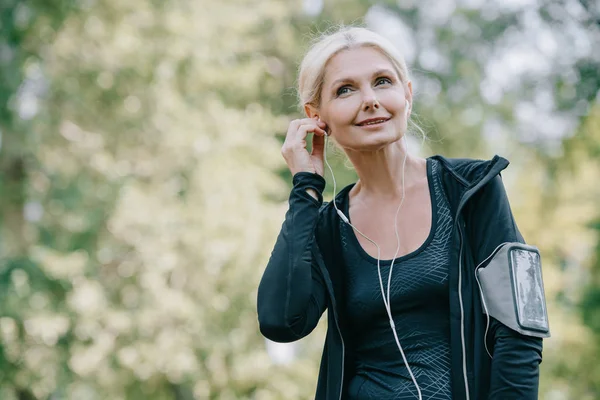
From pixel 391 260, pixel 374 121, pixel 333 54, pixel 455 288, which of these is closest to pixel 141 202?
pixel 333 54

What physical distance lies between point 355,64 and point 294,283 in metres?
0.62

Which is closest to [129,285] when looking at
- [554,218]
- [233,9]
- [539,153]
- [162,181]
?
[162,181]

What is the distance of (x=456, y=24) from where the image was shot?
1125 centimetres

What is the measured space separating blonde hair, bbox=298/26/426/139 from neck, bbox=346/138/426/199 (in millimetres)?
207

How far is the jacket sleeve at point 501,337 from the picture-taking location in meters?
1.81

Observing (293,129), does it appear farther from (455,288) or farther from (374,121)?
(455,288)

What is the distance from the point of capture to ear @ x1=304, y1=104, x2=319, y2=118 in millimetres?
2385

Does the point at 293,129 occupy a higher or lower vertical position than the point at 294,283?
higher

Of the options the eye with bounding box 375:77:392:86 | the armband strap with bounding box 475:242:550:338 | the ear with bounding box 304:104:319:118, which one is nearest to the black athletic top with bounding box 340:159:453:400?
the armband strap with bounding box 475:242:550:338

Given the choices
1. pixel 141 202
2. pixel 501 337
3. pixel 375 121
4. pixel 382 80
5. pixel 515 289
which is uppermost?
pixel 141 202

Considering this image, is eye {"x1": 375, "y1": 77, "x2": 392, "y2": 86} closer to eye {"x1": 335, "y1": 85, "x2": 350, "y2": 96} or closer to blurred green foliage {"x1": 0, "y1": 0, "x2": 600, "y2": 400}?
eye {"x1": 335, "y1": 85, "x2": 350, "y2": 96}

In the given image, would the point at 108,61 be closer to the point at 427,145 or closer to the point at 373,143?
the point at 427,145

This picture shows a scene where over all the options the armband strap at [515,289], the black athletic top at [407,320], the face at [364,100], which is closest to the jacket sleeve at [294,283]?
the black athletic top at [407,320]

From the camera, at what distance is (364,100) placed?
84.4 inches
